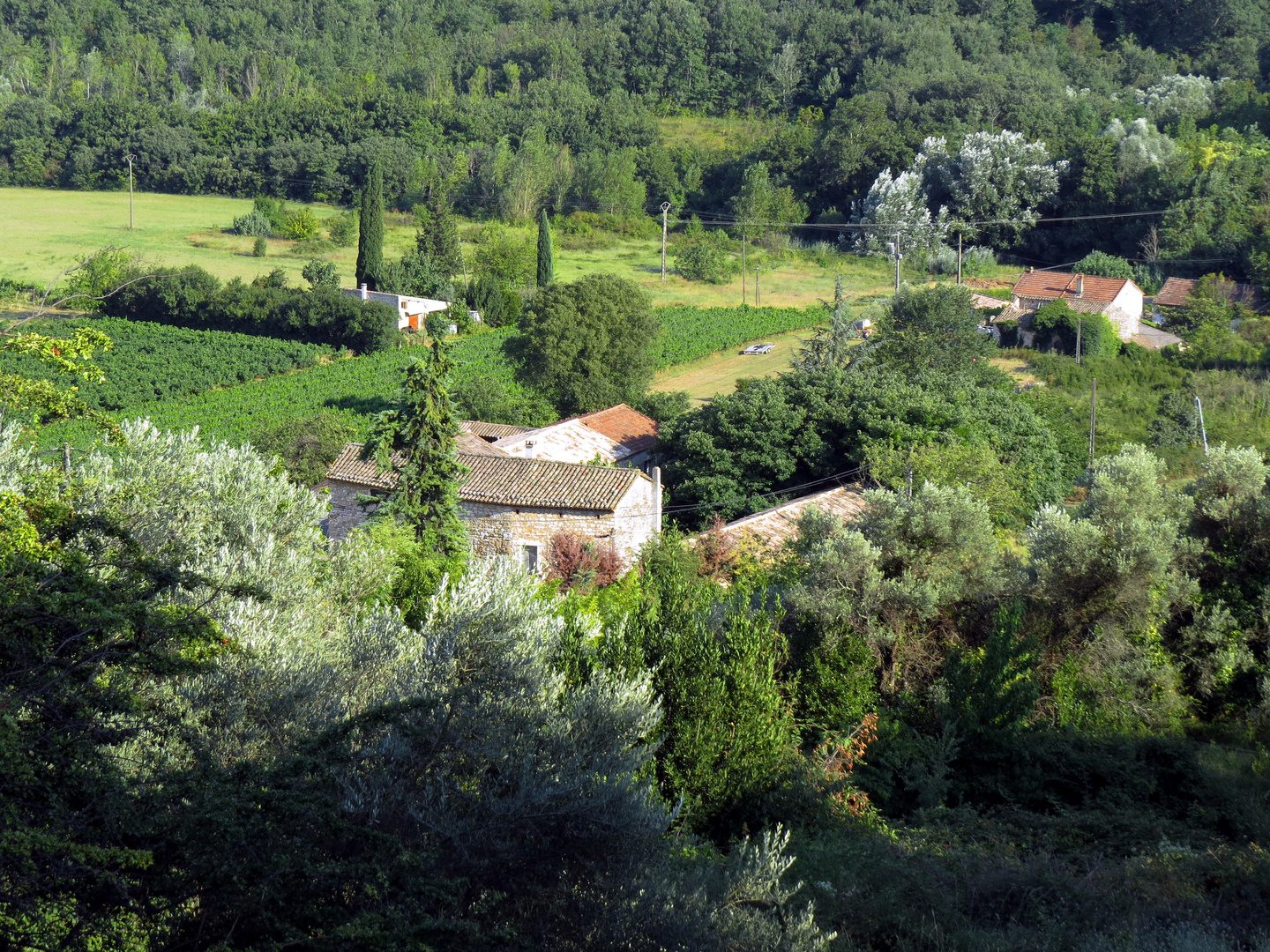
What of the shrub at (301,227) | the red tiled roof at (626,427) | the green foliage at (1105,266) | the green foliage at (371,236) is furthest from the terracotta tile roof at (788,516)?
the shrub at (301,227)

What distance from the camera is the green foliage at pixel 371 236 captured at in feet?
193

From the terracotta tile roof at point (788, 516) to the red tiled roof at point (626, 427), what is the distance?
8.69m

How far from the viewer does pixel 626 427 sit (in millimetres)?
Answer: 35312

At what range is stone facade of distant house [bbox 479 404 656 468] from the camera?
30719mm

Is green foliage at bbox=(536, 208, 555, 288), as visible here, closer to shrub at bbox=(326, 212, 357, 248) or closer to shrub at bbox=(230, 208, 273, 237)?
shrub at bbox=(326, 212, 357, 248)

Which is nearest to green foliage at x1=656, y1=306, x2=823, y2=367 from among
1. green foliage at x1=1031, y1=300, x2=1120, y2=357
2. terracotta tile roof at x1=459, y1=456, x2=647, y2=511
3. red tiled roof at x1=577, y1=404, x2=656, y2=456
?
green foliage at x1=1031, y1=300, x2=1120, y2=357

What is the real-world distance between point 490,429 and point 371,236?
29773mm

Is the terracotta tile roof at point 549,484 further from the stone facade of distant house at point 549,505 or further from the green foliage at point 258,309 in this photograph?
the green foliage at point 258,309

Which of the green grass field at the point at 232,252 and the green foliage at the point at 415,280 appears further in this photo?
the green grass field at the point at 232,252

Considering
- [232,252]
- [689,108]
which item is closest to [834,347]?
[232,252]

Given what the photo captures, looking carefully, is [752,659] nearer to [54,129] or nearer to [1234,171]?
[1234,171]

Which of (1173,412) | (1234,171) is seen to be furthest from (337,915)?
(1234,171)

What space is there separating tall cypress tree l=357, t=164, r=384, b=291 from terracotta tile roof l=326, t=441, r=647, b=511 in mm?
36466

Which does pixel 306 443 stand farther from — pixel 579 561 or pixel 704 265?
pixel 704 265
